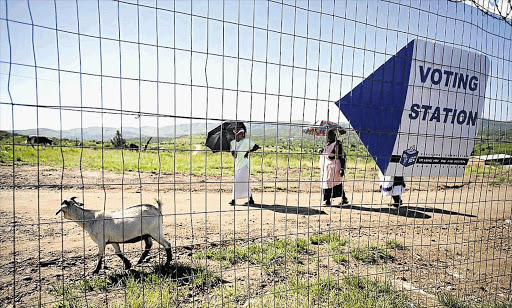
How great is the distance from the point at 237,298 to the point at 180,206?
5.00 metres

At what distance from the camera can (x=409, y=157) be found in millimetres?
3805

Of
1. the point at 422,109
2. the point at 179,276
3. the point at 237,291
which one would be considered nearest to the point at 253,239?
the point at 237,291

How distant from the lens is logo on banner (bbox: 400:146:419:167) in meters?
3.78

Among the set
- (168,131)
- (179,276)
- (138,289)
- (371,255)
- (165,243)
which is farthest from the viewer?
(371,255)

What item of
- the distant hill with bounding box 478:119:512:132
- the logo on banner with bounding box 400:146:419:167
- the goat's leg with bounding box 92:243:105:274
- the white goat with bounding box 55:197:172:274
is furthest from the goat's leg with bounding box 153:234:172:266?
the distant hill with bounding box 478:119:512:132

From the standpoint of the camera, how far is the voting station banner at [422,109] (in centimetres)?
351

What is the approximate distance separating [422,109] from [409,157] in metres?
0.56

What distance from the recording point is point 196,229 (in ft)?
19.4

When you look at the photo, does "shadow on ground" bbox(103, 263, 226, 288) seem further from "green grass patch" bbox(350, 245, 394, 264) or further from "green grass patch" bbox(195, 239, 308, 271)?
"green grass patch" bbox(350, 245, 394, 264)

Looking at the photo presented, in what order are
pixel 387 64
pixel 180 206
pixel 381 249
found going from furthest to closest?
pixel 180 206, pixel 381 249, pixel 387 64

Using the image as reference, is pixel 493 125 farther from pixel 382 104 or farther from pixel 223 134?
pixel 223 134

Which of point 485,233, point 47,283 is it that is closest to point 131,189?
point 47,283

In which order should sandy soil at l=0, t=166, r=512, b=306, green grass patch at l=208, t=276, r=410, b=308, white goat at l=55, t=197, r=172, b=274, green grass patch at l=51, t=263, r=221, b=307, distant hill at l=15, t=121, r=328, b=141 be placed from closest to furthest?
1. distant hill at l=15, t=121, r=328, b=141
2. green grass patch at l=51, t=263, r=221, b=307
3. green grass patch at l=208, t=276, r=410, b=308
4. sandy soil at l=0, t=166, r=512, b=306
5. white goat at l=55, t=197, r=172, b=274

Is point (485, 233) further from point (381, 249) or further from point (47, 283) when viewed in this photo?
point (47, 283)
